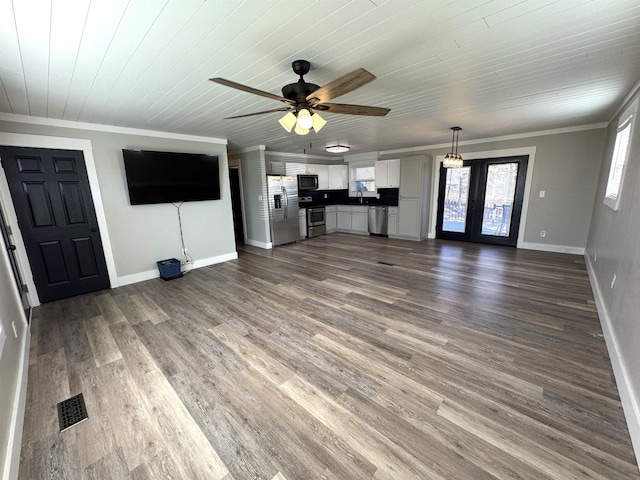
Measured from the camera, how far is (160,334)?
2.66 metres

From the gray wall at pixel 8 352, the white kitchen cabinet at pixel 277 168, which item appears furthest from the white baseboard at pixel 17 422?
the white kitchen cabinet at pixel 277 168

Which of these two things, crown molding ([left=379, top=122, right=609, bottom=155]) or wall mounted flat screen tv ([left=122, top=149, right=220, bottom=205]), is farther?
crown molding ([left=379, top=122, right=609, bottom=155])

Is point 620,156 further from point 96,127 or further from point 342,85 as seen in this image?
point 96,127

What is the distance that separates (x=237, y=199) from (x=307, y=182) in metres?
1.97

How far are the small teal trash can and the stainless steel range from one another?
148 inches

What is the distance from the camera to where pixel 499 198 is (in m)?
5.74

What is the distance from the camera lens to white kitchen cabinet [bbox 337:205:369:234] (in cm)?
769

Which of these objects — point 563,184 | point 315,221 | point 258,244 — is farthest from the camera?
point 315,221

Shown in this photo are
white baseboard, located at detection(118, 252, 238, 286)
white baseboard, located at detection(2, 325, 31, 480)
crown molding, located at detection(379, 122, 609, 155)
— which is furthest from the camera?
crown molding, located at detection(379, 122, 609, 155)

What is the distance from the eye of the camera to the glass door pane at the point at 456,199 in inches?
241

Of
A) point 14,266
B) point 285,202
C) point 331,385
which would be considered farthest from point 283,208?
point 331,385

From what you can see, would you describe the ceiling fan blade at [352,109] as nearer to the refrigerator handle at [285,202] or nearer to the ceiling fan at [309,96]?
the ceiling fan at [309,96]

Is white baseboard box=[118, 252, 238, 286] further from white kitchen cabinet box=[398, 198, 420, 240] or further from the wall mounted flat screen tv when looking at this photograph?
white kitchen cabinet box=[398, 198, 420, 240]

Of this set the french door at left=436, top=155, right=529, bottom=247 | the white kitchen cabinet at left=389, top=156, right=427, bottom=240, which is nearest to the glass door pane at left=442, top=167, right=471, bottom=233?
the french door at left=436, top=155, right=529, bottom=247
